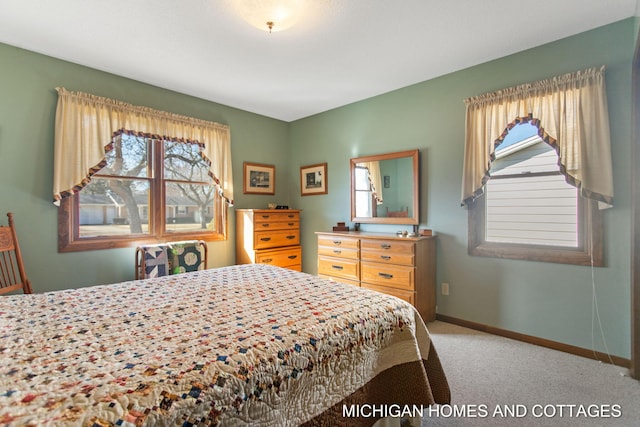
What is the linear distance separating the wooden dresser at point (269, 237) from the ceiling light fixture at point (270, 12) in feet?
7.20

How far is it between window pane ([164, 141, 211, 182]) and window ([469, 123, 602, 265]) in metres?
3.17

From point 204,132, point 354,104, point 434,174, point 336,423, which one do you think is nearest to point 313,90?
point 354,104

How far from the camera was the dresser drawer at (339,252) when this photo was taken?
3.48 metres

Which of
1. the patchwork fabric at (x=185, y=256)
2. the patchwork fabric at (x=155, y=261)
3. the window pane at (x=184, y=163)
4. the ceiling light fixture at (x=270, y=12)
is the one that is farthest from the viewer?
the window pane at (x=184, y=163)

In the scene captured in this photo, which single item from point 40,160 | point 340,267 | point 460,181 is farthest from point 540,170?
point 40,160

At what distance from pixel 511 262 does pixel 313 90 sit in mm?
2775

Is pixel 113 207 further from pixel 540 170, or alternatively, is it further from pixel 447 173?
pixel 540 170

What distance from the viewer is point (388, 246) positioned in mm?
3184

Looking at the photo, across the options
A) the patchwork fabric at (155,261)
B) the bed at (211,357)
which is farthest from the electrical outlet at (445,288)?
the patchwork fabric at (155,261)

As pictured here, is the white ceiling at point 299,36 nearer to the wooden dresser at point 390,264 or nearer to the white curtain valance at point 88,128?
the white curtain valance at point 88,128

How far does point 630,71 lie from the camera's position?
2273 mm

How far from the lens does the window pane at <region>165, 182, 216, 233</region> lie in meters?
3.63

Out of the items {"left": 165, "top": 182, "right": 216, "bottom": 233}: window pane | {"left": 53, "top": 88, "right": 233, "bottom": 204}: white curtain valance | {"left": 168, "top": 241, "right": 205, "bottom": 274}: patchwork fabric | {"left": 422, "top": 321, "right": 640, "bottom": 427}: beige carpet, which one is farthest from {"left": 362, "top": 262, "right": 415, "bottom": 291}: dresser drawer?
{"left": 53, "top": 88, "right": 233, "bottom": 204}: white curtain valance

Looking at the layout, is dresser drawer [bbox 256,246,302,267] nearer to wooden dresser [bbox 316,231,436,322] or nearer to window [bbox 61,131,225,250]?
window [bbox 61,131,225,250]
